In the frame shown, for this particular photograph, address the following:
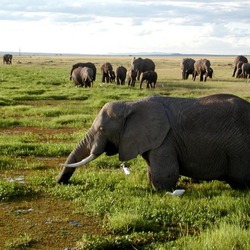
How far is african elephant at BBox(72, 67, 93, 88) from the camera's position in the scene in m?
28.7

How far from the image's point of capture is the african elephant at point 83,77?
1129 inches

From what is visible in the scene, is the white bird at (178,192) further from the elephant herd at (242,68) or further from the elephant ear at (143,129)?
the elephant herd at (242,68)

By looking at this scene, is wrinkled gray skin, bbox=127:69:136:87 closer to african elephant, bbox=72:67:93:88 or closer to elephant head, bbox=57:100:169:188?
african elephant, bbox=72:67:93:88

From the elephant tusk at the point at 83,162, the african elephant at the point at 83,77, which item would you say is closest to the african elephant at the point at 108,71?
the african elephant at the point at 83,77

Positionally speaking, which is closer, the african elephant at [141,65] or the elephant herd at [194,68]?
the african elephant at [141,65]

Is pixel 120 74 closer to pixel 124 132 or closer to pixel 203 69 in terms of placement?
pixel 203 69

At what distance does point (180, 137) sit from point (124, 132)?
794 mm

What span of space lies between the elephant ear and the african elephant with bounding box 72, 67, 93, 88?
21.6 metres

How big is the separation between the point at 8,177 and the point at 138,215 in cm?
298

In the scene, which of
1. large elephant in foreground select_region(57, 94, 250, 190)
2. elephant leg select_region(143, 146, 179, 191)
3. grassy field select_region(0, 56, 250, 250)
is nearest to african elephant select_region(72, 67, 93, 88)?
grassy field select_region(0, 56, 250, 250)

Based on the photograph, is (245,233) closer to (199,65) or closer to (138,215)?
(138,215)

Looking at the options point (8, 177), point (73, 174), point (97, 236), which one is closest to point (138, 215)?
point (97, 236)

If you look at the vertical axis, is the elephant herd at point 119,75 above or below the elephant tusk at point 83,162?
below

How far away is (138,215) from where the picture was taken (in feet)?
19.2
